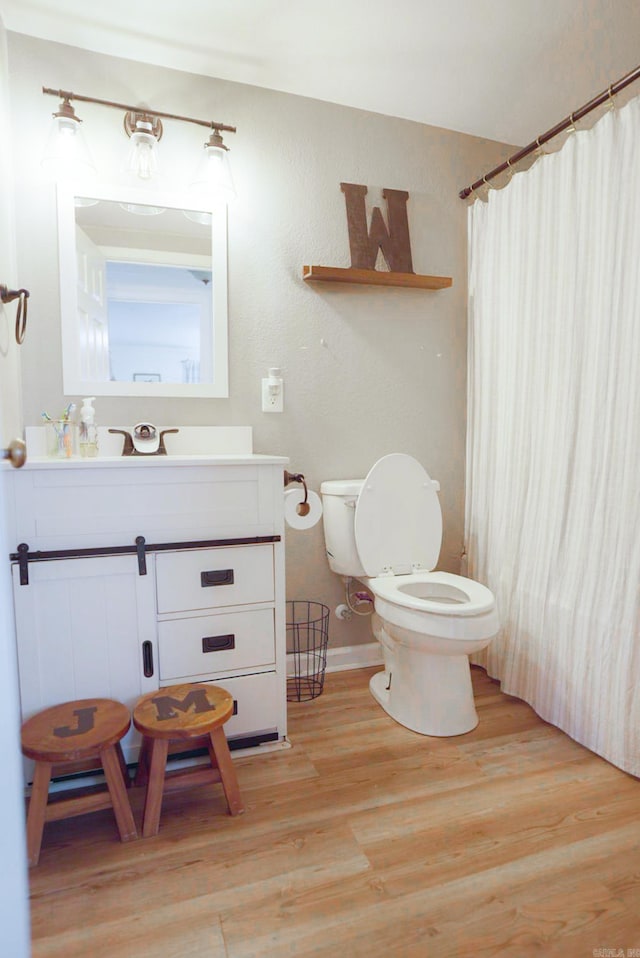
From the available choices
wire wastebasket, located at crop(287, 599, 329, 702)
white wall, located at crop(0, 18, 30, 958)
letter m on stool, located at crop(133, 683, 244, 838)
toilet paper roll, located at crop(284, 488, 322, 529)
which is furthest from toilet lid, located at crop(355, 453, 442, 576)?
white wall, located at crop(0, 18, 30, 958)

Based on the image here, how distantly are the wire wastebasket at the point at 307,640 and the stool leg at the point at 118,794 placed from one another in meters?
0.91

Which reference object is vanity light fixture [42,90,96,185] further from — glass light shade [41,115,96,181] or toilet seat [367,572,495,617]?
toilet seat [367,572,495,617]

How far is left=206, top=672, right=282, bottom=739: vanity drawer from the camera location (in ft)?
5.50

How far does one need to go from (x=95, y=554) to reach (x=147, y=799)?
26.6 inches

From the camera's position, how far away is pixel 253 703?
5.58ft

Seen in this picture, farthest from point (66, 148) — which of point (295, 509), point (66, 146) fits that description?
point (295, 509)

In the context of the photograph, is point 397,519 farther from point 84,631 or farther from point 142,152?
point 142,152

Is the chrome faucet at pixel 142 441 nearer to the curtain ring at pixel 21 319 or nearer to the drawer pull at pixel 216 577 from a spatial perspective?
the curtain ring at pixel 21 319

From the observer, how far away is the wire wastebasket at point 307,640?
87.7 inches

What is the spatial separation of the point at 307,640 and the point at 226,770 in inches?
33.7

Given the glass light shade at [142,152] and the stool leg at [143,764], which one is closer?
the stool leg at [143,764]

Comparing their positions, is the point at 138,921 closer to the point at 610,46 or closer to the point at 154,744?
the point at 154,744

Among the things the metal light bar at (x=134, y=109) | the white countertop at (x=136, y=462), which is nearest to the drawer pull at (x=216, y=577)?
the white countertop at (x=136, y=462)

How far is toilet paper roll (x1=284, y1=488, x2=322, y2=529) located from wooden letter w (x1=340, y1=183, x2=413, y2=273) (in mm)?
1016
